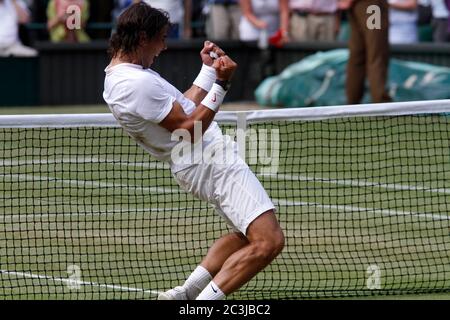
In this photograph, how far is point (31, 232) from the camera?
1102cm

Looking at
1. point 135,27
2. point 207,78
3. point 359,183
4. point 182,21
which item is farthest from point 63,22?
point 135,27

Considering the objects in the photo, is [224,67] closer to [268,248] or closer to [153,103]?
[153,103]

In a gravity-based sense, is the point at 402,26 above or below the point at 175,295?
above

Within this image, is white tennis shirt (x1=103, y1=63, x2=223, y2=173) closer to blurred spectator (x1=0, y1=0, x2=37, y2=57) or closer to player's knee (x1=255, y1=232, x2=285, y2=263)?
player's knee (x1=255, y1=232, x2=285, y2=263)

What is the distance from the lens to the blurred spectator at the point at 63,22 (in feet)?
68.4

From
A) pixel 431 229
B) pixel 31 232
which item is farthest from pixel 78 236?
pixel 431 229

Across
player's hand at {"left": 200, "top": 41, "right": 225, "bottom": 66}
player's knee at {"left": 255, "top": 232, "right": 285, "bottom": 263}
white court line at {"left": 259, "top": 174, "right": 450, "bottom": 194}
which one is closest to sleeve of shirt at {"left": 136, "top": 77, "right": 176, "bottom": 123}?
player's hand at {"left": 200, "top": 41, "right": 225, "bottom": 66}

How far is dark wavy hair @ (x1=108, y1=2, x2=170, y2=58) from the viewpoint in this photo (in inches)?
316

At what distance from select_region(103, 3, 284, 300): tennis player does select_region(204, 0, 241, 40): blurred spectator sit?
41.0 ft

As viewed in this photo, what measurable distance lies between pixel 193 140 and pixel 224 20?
13007 mm

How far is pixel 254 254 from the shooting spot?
7859 mm

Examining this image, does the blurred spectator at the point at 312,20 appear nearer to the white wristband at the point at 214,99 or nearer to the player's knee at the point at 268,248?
the white wristband at the point at 214,99

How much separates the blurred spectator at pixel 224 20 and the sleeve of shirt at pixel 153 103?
507 inches
